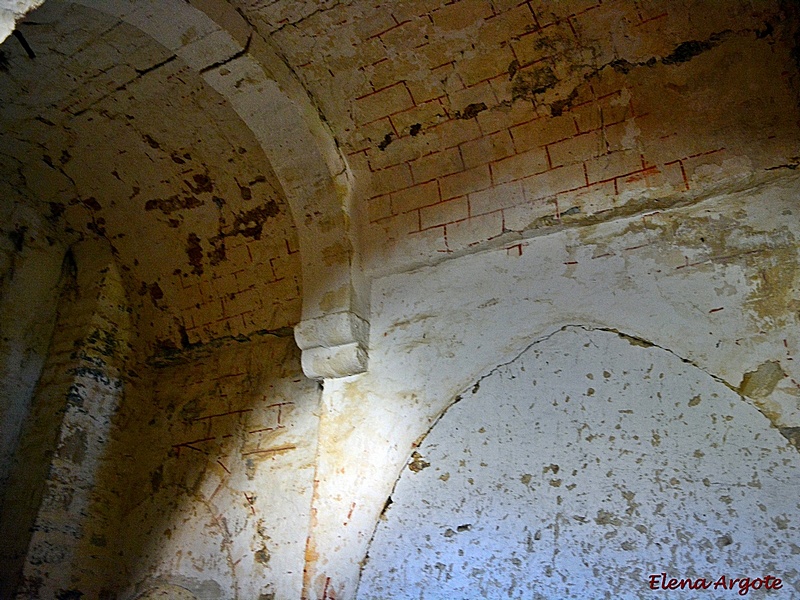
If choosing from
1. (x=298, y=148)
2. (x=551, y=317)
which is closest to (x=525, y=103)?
(x=551, y=317)

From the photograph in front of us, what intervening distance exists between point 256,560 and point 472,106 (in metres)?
2.37

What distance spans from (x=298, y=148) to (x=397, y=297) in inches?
34.6

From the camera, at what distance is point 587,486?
237 cm

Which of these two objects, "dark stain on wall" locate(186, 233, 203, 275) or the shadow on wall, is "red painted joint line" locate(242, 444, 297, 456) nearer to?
the shadow on wall

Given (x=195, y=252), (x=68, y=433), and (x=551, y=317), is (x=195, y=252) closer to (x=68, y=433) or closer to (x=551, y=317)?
(x=68, y=433)

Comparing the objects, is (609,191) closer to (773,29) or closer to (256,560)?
(773,29)

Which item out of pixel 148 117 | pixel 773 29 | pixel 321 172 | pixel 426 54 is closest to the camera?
pixel 773 29

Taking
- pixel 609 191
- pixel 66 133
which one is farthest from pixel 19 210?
pixel 609 191

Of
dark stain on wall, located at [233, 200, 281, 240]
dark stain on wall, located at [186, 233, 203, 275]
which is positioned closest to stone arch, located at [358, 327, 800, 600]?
dark stain on wall, located at [233, 200, 281, 240]

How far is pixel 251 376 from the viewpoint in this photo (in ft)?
12.0

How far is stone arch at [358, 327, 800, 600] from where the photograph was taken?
7.05ft

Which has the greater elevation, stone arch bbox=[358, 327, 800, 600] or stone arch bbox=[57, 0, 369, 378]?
stone arch bbox=[57, 0, 369, 378]

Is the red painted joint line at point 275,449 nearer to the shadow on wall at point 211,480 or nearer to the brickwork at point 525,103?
the shadow on wall at point 211,480

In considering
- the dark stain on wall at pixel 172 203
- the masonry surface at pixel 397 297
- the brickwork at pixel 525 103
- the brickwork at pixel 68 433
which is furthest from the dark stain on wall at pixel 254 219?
the brickwork at pixel 68 433
